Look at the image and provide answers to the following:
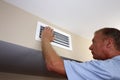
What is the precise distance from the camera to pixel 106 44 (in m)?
1.01

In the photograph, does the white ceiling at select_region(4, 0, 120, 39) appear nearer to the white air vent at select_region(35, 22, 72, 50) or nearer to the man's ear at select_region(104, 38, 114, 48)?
the white air vent at select_region(35, 22, 72, 50)

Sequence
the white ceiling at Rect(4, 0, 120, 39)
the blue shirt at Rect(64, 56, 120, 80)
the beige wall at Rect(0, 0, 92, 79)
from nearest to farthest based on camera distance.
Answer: the blue shirt at Rect(64, 56, 120, 80)
the beige wall at Rect(0, 0, 92, 79)
the white ceiling at Rect(4, 0, 120, 39)

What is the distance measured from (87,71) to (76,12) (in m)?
0.52

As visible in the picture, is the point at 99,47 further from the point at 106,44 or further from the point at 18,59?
the point at 18,59

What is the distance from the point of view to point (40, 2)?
1.07m

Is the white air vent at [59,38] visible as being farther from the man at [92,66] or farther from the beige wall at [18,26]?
the man at [92,66]

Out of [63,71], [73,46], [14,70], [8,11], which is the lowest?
A: [14,70]

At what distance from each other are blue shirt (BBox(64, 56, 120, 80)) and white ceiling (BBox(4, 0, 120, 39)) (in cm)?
45

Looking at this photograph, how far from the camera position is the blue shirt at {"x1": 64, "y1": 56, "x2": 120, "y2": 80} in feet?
2.69

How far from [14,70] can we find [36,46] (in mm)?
745

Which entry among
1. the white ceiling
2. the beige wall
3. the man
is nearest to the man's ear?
the man

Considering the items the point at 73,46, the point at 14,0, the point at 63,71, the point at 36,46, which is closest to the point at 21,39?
the point at 36,46

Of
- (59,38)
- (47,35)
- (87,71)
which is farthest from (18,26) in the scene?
(87,71)

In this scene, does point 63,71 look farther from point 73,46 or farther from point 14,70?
point 14,70
